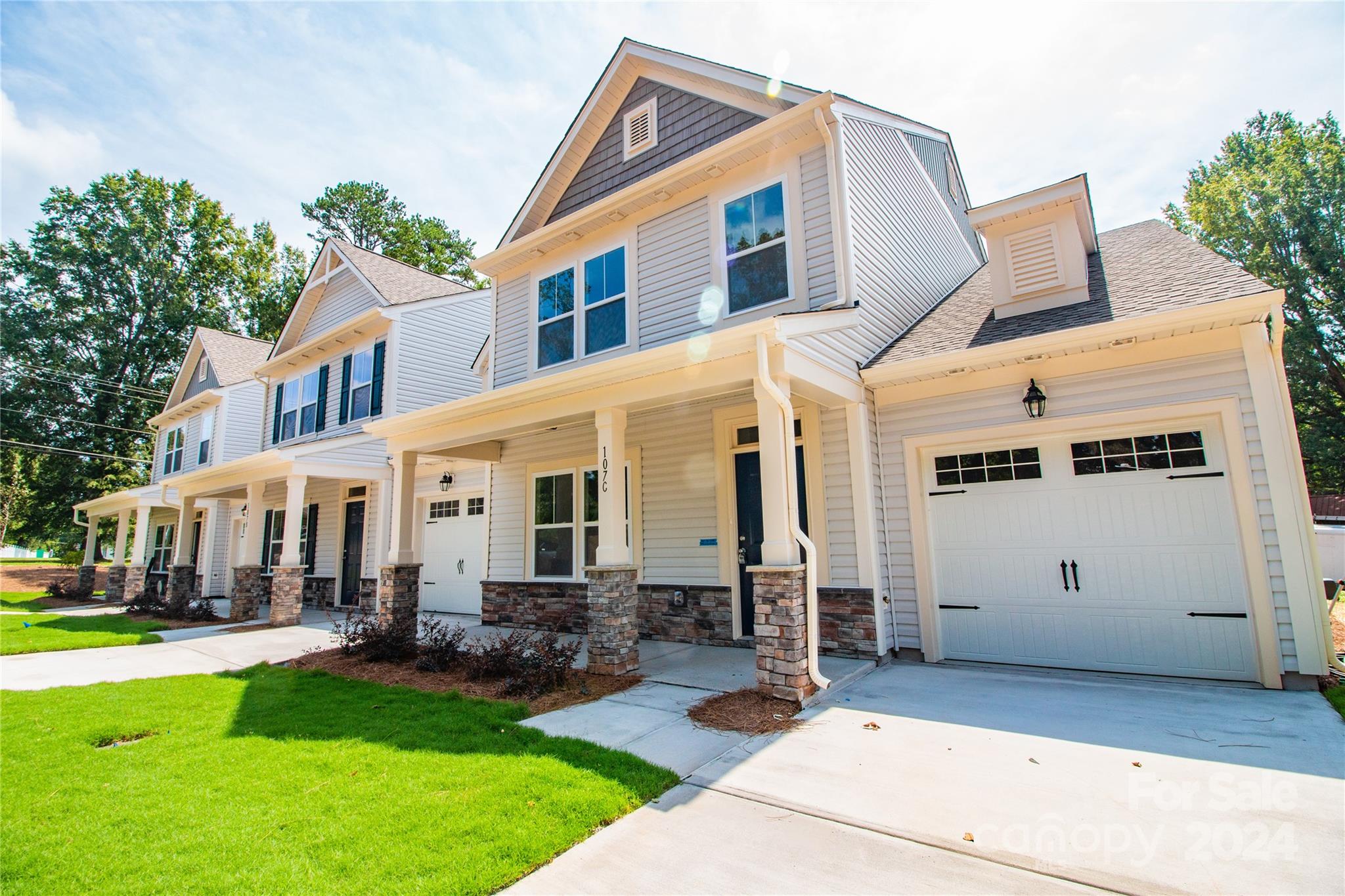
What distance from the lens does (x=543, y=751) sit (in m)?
4.20

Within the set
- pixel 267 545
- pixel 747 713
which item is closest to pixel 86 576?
pixel 267 545

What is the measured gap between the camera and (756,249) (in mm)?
7586

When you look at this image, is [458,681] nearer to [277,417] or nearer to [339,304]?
[339,304]

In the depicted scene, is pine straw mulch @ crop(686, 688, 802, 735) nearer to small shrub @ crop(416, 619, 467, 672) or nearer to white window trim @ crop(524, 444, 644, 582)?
white window trim @ crop(524, 444, 644, 582)

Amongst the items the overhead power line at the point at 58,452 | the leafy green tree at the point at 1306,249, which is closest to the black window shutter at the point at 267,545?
the overhead power line at the point at 58,452

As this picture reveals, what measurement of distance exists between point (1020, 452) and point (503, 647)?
5746 millimetres

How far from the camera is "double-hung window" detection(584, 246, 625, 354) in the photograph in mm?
8797

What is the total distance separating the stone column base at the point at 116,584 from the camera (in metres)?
18.0

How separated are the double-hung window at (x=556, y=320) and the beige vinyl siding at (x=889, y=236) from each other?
429cm

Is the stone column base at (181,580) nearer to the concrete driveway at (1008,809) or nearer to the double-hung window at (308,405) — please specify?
the double-hung window at (308,405)

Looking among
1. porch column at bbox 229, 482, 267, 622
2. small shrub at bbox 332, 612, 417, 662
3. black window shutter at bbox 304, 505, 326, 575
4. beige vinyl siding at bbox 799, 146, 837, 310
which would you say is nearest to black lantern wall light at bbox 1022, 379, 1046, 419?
beige vinyl siding at bbox 799, 146, 837, 310

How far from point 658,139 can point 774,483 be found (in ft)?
20.2

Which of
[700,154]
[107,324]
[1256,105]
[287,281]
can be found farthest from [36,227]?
[1256,105]

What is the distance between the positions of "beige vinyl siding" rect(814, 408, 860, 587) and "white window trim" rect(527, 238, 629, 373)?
3119mm
